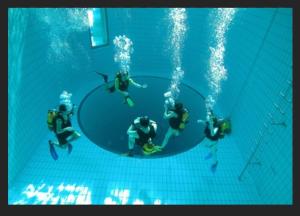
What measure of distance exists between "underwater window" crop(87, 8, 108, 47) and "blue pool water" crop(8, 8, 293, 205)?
16 cm

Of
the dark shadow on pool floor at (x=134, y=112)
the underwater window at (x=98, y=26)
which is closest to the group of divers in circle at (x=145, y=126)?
the dark shadow on pool floor at (x=134, y=112)

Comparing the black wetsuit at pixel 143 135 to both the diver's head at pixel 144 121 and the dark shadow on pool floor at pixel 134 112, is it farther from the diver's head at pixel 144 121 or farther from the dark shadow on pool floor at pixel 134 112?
the dark shadow on pool floor at pixel 134 112

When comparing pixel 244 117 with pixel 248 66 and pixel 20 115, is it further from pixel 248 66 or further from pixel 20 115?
pixel 20 115

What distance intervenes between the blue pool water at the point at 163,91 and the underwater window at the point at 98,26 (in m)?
0.16

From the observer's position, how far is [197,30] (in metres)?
8.16

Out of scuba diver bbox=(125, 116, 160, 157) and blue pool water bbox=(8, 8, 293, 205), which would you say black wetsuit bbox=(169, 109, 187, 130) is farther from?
blue pool water bbox=(8, 8, 293, 205)

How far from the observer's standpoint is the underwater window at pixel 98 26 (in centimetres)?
779

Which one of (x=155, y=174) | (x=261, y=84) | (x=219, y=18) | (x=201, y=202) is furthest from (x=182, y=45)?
(x=201, y=202)

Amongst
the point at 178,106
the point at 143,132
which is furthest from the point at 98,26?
the point at 143,132

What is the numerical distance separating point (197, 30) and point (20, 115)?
5.48 m

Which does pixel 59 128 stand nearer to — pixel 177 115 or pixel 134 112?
pixel 177 115

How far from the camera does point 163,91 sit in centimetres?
875

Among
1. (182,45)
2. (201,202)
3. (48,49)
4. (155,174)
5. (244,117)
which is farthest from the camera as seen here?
(182,45)

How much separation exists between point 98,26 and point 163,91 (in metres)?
2.82
